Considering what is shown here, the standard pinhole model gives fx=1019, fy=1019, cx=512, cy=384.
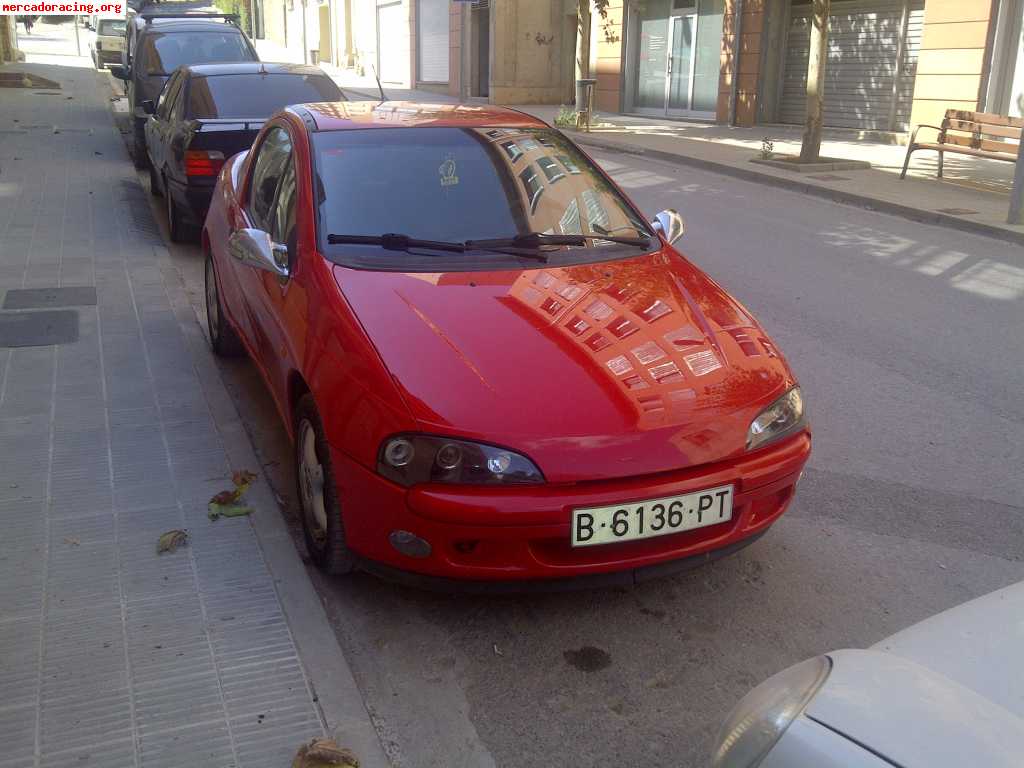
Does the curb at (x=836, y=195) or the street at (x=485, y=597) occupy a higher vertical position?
the curb at (x=836, y=195)

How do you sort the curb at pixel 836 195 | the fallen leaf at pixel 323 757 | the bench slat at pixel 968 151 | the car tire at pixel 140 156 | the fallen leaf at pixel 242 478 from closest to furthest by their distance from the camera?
1. the fallen leaf at pixel 323 757
2. the fallen leaf at pixel 242 478
3. the curb at pixel 836 195
4. the bench slat at pixel 968 151
5. the car tire at pixel 140 156

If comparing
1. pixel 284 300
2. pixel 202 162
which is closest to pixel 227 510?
pixel 284 300

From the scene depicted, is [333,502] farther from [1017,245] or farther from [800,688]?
[1017,245]

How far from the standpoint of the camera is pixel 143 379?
5730 mm

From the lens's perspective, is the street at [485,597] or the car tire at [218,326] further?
the car tire at [218,326]

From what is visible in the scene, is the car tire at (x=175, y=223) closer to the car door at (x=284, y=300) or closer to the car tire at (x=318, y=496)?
the car door at (x=284, y=300)

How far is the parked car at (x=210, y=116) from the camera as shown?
342 inches

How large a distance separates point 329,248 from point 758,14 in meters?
20.2

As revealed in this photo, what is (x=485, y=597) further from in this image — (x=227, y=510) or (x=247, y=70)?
(x=247, y=70)

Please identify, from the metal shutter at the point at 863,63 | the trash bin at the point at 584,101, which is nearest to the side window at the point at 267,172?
the trash bin at the point at 584,101

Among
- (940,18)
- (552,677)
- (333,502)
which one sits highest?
(940,18)

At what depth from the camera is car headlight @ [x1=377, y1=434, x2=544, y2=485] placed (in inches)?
120

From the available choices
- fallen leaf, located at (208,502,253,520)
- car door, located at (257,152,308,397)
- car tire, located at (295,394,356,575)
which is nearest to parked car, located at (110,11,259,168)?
car door, located at (257,152,308,397)

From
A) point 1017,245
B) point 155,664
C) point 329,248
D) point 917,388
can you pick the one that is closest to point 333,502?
point 155,664
